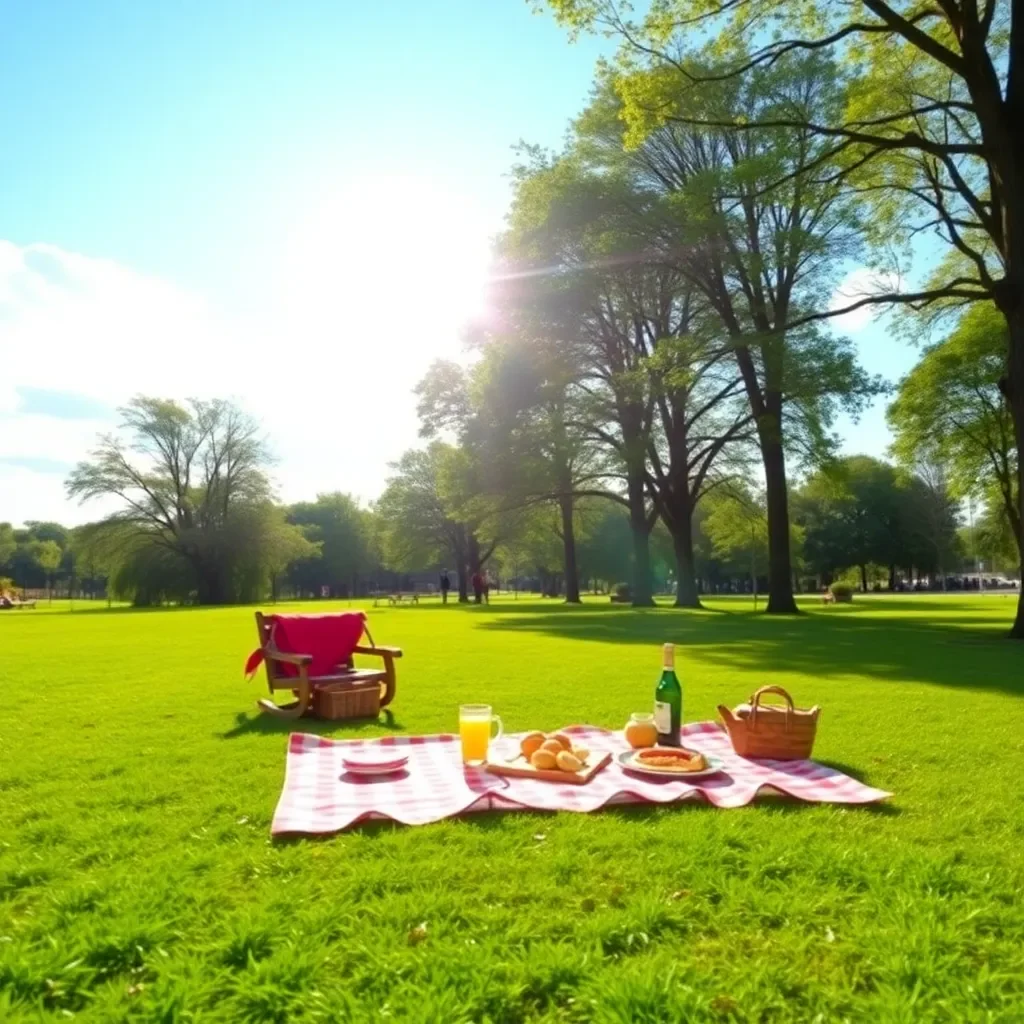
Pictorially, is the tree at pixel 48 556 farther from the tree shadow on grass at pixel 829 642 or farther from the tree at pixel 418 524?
the tree shadow on grass at pixel 829 642

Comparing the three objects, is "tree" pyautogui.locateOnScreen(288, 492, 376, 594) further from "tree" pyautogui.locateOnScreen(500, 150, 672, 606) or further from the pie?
the pie

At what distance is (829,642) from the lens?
16.2 meters

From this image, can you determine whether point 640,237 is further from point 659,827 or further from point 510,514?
point 659,827

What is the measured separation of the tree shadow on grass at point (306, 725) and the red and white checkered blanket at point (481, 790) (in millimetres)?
1532

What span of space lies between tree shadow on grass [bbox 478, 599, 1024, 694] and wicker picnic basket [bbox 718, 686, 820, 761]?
4980mm

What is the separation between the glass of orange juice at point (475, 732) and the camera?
5648mm

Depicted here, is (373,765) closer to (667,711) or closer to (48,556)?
(667,711)

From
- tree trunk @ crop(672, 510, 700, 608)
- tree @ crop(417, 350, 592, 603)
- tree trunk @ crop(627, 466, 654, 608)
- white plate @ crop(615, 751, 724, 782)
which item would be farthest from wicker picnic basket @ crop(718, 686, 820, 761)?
tree trunk @ crop(627, 466, 654, 608)

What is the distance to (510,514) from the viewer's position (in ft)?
111

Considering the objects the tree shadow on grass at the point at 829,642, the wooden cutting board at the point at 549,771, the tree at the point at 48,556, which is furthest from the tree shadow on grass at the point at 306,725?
the tree at the point at 48,556

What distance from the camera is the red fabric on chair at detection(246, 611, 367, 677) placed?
29.8 feet

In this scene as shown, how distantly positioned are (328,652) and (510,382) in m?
19.6

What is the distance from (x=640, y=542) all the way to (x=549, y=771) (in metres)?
28.1

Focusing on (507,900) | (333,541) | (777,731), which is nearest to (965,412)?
(777,731)
